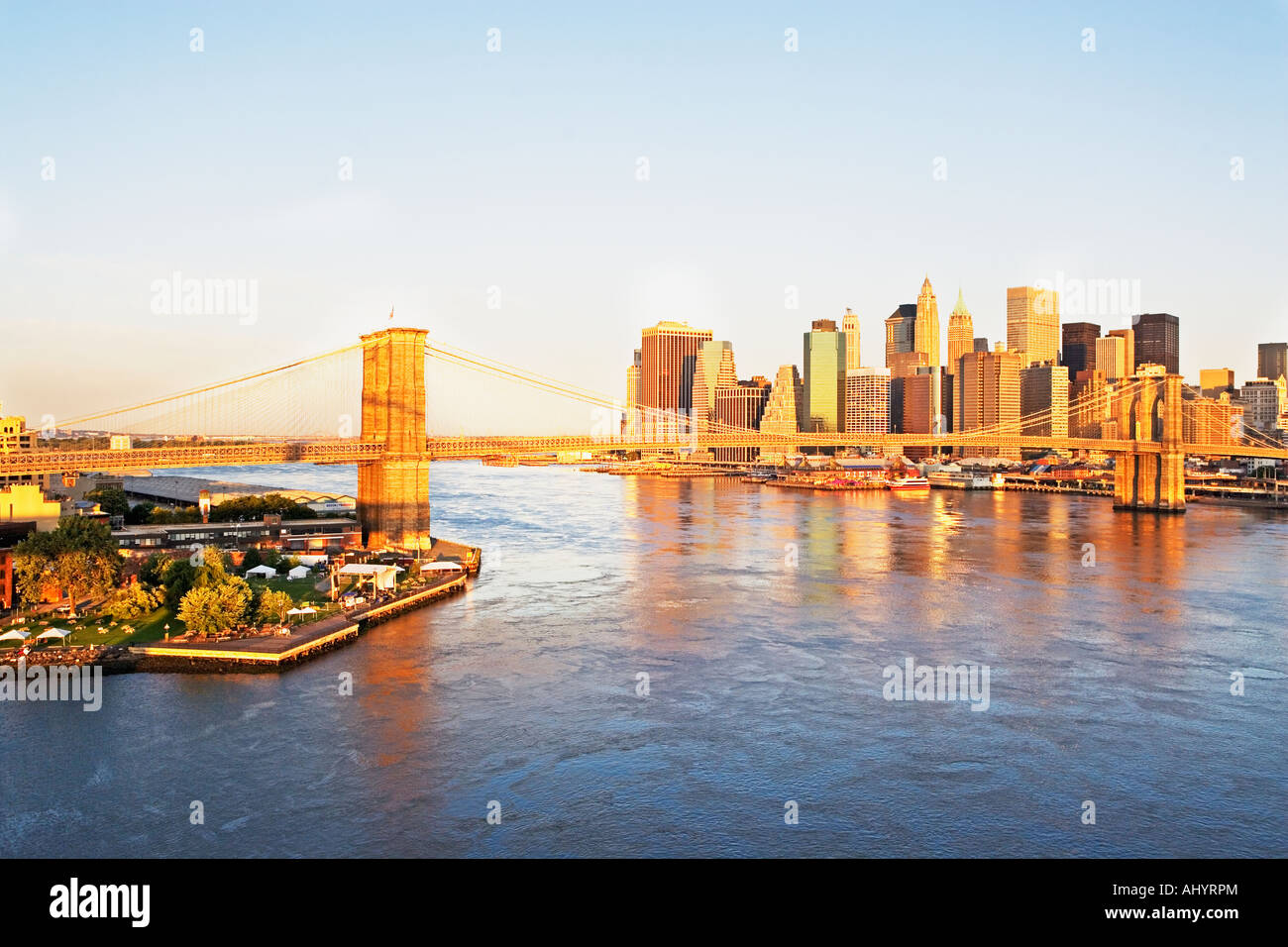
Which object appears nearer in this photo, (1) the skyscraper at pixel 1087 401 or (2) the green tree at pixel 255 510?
(2) the green tree at pixel 255 510

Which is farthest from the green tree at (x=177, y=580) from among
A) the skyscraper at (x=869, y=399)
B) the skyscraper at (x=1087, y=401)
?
the skyscraper at (x=869, y=399)

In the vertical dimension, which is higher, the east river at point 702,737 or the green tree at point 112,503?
the green tree at point 112,503

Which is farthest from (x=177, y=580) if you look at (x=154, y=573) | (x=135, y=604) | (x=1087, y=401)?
(x=1087, y=401)

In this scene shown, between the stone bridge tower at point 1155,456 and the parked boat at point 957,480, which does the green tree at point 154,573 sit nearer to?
the stone bridge tower at point 1155,456

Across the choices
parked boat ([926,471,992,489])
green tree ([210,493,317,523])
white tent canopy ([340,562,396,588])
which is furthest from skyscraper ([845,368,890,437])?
white tent canopy ([340,562,396,588])

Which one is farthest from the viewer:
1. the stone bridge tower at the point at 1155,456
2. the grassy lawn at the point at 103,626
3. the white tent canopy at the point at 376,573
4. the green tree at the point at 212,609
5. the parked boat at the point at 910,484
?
the parked boat at the point at 910,484
